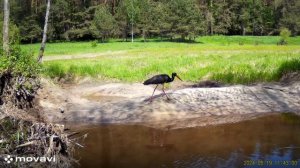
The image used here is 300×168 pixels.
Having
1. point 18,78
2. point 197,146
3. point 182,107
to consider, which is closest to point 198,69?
point 182,107

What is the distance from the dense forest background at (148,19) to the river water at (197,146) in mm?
63613

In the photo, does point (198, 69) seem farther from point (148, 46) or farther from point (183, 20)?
point (183, 20)

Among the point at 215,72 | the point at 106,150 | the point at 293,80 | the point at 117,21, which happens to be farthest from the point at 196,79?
the point at 117,21

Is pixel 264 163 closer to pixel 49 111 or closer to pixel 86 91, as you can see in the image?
pixel 49 111

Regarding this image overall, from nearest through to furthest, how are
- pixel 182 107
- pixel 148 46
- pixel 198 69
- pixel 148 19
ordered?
pixel 182 107 < pixel 198 69 < pixel 148 46 < pixel 148 19

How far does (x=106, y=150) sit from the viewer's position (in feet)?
40.2

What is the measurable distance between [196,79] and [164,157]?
41.6ft

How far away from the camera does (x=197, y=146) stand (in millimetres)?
12266

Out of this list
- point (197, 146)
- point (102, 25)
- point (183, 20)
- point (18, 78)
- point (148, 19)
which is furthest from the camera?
point (148, 19)

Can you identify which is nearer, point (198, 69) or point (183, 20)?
point (198, 69)

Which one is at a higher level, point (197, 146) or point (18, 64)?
point (18, 64)

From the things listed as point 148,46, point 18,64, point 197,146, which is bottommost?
point 197,146

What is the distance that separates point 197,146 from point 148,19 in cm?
7171

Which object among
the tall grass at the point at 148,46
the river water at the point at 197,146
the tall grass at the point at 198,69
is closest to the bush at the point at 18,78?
the river water at the point at 197,146
